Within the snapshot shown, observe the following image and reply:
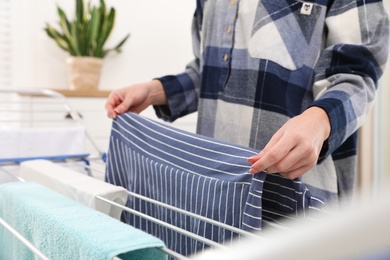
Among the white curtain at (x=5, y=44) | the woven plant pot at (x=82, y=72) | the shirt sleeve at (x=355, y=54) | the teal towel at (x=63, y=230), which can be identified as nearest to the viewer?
the teal towel at (x=63, y=230)

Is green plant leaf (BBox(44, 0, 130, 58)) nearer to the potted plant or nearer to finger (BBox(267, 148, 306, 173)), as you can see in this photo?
the potted plant

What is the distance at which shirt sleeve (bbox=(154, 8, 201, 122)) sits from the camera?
0.87 meters

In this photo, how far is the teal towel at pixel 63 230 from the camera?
13.9 inches

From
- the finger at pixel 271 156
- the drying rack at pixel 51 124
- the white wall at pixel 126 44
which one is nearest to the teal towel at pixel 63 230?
the drying rack at pixel 51 124

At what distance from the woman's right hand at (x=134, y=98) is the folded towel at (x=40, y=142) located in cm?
30

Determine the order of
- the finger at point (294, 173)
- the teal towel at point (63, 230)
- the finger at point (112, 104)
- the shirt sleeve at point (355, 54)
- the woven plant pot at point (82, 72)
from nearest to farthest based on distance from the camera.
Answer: the teal towel at point (63, 230) < the finger at point (294, 173) < the shirt sleeve at point (355, 54) < the finger at point (112, 104) < the woven plant pot at point (82, 72)

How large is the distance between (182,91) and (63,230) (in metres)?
0.51

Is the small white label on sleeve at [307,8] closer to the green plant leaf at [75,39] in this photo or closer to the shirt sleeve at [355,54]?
the shirt sleeve at [355,54]

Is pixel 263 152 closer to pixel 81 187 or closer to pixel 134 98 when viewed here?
pixel 81 187

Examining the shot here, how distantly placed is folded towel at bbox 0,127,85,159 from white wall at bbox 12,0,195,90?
1152 millimetres

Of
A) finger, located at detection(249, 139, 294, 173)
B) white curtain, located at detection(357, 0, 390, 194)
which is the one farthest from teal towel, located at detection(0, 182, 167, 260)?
white curtain, located at detection(357, 0, 390, 194)

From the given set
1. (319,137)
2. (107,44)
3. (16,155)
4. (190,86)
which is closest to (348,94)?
(319,137)

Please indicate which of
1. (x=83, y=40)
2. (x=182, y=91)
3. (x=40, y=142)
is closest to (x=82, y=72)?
(x=83, y=40)

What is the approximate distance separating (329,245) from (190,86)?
2.52ft
